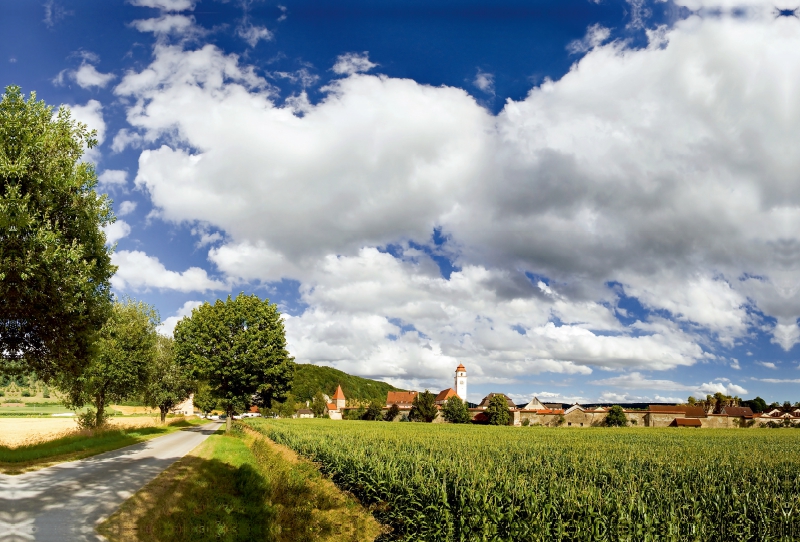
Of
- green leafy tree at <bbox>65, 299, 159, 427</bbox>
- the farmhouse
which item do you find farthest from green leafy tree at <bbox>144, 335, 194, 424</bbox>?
the farmhouse

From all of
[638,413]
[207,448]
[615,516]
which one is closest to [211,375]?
[207,448]

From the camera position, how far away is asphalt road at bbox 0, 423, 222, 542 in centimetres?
1055

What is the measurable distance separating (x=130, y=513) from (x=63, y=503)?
2.16 m

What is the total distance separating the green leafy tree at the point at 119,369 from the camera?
37531 millimetres

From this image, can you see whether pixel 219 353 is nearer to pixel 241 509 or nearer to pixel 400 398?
pixel 241 509

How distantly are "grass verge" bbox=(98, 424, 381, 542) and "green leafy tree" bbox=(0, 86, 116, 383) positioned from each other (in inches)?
289

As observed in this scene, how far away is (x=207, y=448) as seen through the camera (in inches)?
1206

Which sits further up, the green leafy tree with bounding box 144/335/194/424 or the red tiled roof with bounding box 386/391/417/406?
the green leafy tree with bounding box 144/335/194/424

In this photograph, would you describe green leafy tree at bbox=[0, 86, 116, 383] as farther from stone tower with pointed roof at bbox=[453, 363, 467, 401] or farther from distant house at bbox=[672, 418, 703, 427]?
stone tower with pointed roof at bbox=[453, 363, 467, 401]

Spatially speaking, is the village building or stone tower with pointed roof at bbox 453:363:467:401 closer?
stone tower with pointed roof at bbox 453:363:467:401

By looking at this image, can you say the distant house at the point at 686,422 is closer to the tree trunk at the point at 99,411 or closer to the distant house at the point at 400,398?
the distant house at the point at 400,398

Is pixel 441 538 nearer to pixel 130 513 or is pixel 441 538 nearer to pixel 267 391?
pixel 130 513

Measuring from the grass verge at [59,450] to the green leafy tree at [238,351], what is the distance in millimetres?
10723

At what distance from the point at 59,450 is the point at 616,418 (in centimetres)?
10651
